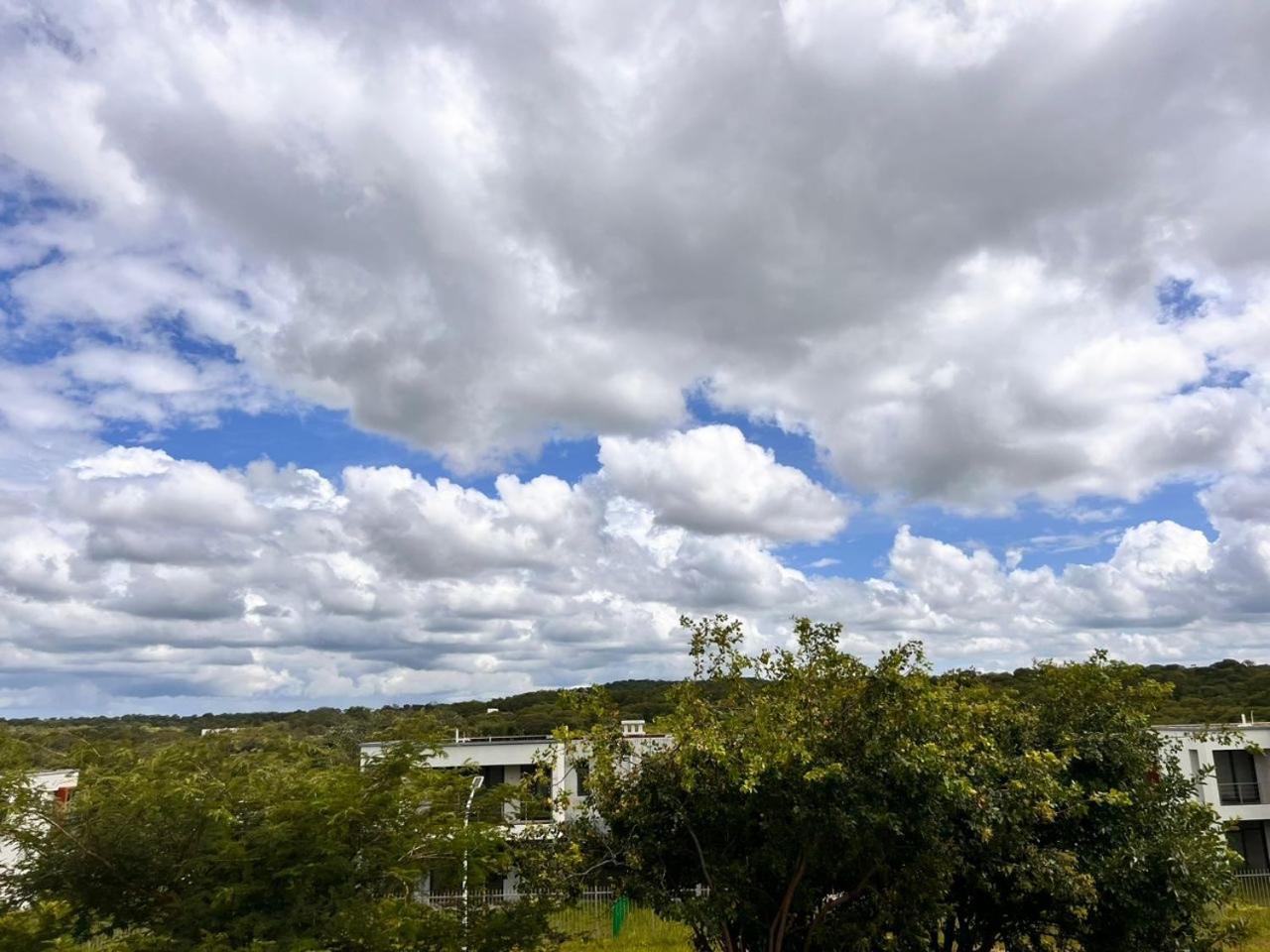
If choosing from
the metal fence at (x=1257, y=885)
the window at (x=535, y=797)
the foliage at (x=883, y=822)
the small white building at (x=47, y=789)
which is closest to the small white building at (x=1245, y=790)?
the metal fence at (x=1257, y=885)

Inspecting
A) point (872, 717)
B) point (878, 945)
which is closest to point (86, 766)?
point (872, 717)

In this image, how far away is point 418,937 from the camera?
7738 millimetres

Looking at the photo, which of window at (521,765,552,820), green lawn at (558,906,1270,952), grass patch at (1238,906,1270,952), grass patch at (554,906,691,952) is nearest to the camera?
window at (521,765,552,820)

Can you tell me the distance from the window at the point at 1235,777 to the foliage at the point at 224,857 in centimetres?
3370

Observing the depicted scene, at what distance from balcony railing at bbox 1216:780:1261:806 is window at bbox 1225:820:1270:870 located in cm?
86

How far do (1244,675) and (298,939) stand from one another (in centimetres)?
6039

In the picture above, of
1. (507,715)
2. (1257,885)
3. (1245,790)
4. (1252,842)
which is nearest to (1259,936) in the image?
(1257,885)

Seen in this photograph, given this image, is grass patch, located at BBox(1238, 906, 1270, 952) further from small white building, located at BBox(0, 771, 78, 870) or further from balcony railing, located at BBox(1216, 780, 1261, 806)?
small white building, located at BBox(0, 771, 78, 870)

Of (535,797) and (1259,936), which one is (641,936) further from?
(1259,936)

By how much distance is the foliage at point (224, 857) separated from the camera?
693 centimetres

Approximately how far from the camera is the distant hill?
25.8 feet

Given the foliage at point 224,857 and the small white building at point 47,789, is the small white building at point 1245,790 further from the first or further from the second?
the small white building at point 47,789

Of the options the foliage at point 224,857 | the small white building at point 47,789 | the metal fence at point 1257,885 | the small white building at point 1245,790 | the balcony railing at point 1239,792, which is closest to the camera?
the foliage at point 224,857

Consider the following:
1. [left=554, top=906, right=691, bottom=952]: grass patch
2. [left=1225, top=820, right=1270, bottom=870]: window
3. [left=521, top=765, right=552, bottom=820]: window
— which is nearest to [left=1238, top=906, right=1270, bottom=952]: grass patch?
[left=554, top=906, right=691, bottom=952]: grass patch
